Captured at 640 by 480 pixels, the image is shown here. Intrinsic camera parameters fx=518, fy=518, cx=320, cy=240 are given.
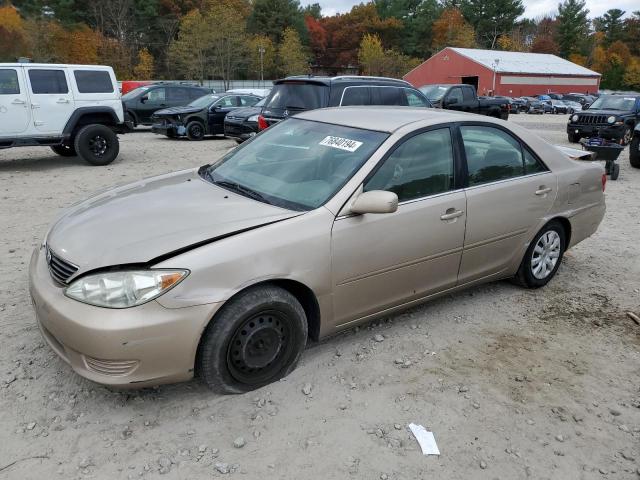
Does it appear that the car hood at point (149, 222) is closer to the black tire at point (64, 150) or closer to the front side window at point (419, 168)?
the front side window at point (419, 168)

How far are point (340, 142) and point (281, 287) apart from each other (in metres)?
1.18

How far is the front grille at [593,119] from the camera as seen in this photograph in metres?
15.1

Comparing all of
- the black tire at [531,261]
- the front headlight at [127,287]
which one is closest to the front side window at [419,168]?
the black tire at [531,261]

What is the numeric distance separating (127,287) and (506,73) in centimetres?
5609

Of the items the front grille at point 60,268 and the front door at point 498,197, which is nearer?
the front grille at point 60,268

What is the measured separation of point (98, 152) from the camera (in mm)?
10578

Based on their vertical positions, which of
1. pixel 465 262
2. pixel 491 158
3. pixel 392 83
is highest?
pixel 392 83

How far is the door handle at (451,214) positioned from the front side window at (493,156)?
290mm

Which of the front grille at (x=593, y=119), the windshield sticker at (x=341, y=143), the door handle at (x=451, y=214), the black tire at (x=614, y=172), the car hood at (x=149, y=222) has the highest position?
the windshield sticker at (x=341, y=143)

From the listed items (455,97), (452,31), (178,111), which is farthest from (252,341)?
(452,31)

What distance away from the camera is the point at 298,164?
11.8 ft

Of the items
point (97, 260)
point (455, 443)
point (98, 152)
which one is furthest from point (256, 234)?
point (98, 152)

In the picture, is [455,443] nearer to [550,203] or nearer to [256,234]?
[256,234]

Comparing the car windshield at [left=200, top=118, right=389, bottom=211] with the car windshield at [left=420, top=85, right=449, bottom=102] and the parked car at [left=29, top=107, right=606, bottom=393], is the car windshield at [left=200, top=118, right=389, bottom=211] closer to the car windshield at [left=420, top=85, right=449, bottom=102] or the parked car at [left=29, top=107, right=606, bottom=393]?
the parked car at [left=29, top=107, right=606, bottom=393]
